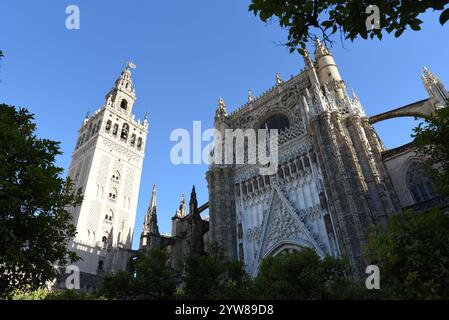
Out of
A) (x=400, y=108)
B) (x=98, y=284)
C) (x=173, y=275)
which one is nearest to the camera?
(x=173, y=275)

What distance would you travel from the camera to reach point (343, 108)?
21.8 metres

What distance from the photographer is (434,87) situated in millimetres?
22812

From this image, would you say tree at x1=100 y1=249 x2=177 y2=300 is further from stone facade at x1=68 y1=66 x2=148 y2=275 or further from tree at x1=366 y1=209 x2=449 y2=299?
stone facade at x1=68 y1=66 x2=148 y2=275

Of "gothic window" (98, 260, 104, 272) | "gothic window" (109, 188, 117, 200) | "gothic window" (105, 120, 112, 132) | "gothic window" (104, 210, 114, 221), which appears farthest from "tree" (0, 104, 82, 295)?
"gothic window" (105, 120, 112, 132)

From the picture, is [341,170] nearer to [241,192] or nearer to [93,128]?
[241,192]

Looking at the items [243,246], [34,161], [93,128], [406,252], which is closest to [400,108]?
[243,246]

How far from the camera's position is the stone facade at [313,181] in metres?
17.6

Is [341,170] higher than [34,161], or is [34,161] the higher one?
[341,170]

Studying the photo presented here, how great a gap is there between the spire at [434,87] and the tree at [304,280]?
14.9m

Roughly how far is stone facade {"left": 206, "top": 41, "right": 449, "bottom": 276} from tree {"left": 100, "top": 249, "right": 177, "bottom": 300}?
6.61 m

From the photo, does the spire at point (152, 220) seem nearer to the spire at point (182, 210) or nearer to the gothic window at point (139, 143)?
the spire at point (182, 210)

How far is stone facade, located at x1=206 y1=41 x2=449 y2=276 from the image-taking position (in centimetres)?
1759

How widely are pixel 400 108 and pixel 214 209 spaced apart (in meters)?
15.9

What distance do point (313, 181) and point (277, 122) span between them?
8641mm
